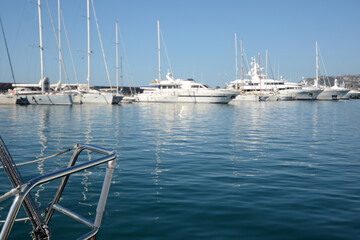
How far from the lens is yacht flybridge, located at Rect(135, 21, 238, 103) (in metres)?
58.4

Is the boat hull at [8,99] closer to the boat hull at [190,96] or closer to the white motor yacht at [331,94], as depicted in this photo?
the boat hull at [190,96]

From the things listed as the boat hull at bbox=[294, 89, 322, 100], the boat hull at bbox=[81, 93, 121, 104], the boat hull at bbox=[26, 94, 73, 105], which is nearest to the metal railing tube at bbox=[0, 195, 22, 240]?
the boat hull at bbox=[26, 94, 73, 105]

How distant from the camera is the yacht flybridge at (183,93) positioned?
58.4m

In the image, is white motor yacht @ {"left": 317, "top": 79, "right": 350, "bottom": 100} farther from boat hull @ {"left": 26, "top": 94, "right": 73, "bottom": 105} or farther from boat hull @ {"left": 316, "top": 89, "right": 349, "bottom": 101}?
boat hull @ {"left": 26, "top": 94, "right": 73, "bottom": 105}

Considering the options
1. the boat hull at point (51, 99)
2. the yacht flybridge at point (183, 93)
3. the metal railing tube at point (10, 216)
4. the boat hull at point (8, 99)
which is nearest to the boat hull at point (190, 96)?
the yacht flybridge at point (183, 93)

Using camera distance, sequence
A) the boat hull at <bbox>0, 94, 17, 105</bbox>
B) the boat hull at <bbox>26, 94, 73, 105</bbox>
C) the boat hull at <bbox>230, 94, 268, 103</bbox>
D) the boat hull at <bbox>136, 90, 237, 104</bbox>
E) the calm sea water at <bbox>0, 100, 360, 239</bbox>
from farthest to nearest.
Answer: the boat hull at <bbox>230, 94, 268, 103</bbox> → the boat hull at <bbox>136, 90, 237, 104</bbox> → the boat hull at <bbox>0, 94, 17, 105</bbox> → the boat hull at <bbox>26, 94, 73, 105</bbox> → the calm sea water at <bbox>0, 100, 360, 239</bbox>

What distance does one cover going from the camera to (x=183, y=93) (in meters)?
61.4

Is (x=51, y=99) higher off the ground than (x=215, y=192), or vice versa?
(x=51, y=99)

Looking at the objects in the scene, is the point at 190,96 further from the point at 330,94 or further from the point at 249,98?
the point at 330,94

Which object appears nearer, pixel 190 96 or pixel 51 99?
pixel 51 99

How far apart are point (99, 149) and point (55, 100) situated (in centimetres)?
4857

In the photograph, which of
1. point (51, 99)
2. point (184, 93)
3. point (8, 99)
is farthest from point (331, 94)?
point (8, 99)

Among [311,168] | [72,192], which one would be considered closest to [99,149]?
[72,192]

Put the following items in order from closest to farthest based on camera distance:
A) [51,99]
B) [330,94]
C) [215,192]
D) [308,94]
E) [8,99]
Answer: [215,192] → [51,99] → [8,99] → [308,94] → [330,94]
